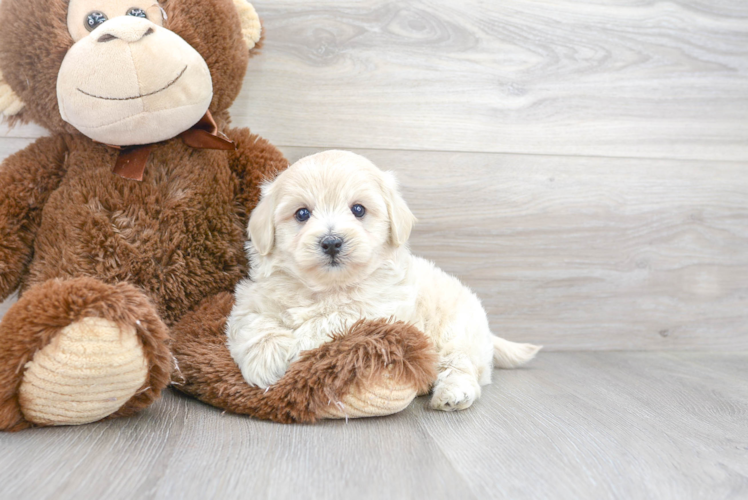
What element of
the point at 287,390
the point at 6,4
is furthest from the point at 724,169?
the point at 6,4

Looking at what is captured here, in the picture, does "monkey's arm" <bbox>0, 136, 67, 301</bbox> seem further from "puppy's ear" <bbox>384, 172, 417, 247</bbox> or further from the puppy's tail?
the puppy's tail

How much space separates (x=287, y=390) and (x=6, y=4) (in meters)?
1.03

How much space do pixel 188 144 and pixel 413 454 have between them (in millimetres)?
905

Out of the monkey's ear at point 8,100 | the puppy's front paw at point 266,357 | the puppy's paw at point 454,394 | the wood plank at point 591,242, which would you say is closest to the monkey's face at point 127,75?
the monkey's ear at point 8,100

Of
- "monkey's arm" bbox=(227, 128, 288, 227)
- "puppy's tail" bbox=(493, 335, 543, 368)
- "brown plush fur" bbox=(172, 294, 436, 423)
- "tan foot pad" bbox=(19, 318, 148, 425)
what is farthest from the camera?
"puppy's tail" bbox=(493, 335, 543, 368)

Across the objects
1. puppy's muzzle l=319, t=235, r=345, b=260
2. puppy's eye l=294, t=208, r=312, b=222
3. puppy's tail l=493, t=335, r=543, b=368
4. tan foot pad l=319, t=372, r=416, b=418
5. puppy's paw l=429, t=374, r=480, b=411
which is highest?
puppy's muzzle l=319, t=235, r=345, b=260

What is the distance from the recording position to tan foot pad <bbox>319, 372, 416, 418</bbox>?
3.84 ft

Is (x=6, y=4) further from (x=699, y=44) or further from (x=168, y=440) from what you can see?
(x=699, y=44)

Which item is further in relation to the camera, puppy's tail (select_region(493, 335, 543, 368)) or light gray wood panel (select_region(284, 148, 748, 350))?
light gray wood panel (select_region(284, 148, 748, 350))

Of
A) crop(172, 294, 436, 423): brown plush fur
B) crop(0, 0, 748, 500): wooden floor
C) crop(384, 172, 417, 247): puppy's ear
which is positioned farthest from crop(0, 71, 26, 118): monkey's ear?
crop(384, 172, 417, 247): puppy's ear

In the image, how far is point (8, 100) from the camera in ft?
4.46

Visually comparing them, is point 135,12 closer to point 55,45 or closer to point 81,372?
point 55,45

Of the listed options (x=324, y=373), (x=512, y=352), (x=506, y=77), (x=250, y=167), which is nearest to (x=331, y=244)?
(x=324, y=373)

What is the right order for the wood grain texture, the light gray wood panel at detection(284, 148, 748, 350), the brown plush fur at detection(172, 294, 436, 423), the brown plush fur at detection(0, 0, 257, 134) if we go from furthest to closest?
the light gray wood panel at detection(284, 148, 748, 350)
the brown plush fur at detection(0, 0, 257, 134)
the brown plush fur at detection(172, 294, 436, 423)
the wood grain texture
